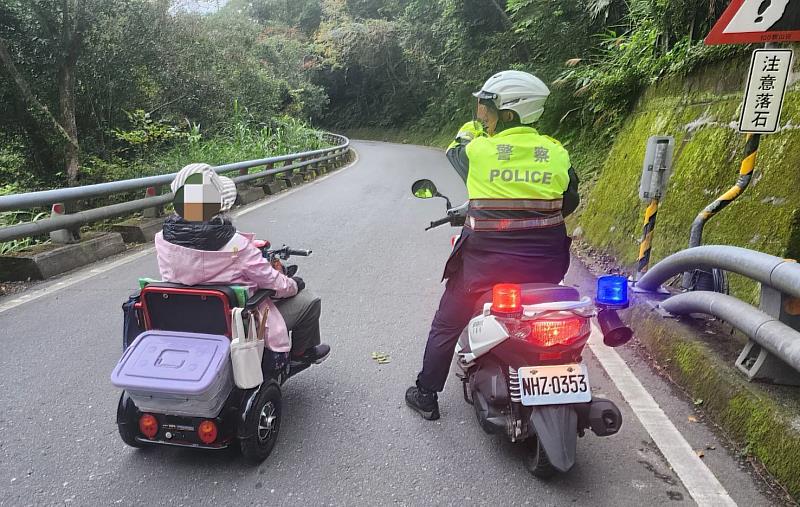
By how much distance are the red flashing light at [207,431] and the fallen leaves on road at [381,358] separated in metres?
1.61

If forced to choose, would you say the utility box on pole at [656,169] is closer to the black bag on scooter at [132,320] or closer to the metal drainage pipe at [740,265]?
the metal drainage pipe at [740,265]

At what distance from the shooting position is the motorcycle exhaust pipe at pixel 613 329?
114 inches

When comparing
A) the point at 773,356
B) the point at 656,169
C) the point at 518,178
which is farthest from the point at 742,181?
the point at 518,178

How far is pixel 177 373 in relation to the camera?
2633 millimetres

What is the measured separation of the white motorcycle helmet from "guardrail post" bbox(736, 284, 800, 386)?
1714mm

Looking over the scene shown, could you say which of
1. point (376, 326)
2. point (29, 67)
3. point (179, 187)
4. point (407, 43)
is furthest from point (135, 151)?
point (407, 43)

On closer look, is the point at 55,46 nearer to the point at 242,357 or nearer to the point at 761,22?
the point at 242,357

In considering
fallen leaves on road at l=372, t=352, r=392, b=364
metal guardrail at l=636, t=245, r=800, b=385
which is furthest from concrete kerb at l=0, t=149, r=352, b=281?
metal guardrail at l=636, t=245, r=800, b=385

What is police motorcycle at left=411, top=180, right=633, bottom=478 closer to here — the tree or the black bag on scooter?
the black bag on scooter

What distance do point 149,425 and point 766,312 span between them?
3436mm

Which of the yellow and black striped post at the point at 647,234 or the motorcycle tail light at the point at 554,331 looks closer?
the motorcycle tail light at the point at 554,331

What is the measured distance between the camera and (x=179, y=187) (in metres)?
2.93

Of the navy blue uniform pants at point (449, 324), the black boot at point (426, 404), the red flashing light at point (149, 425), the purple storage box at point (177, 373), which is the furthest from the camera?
the black boot at point (426, 404)

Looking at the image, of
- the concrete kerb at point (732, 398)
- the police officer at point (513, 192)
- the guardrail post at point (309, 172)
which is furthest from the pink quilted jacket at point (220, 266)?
the guardrail post at point (309, 172)
